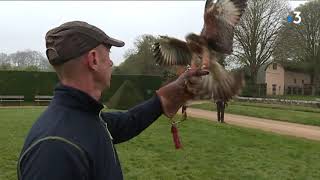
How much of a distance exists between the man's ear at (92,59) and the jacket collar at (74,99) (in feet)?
0.40

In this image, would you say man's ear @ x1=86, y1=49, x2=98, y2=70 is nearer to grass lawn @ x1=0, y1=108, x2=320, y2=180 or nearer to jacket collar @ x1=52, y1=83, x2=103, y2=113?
jacket collar @ x1=52, y1=83, x2=103, y2=113

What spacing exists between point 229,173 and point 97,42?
7536 millimetres

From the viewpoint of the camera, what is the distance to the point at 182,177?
8.89 metres

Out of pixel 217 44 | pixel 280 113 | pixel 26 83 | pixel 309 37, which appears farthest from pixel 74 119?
pixel 309 37

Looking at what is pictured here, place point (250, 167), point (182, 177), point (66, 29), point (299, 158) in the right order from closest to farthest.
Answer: point (66, 29) < point (182, 177) < point (250, 167) < point (299, 158)

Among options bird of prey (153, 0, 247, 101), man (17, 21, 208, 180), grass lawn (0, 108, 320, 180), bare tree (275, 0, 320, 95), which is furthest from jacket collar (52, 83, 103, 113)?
bare tree (275, 0, 320, 95)

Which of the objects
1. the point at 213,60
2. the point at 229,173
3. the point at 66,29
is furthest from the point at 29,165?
the point at 229,173

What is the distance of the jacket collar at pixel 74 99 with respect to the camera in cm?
212

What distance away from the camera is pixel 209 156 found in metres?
11.2

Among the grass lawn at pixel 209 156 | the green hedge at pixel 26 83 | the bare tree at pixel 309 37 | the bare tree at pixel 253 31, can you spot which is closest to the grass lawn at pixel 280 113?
the bare tree at pixel 253 31

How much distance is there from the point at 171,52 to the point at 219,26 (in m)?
0.43

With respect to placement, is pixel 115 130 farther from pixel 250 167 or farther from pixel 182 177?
pixel 250 167

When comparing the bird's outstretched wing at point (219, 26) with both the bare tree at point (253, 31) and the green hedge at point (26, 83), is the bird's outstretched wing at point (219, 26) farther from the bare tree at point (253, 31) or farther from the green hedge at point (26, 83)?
the green hedge at point (26, 83)

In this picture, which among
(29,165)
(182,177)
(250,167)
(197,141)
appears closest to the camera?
(29,165)
